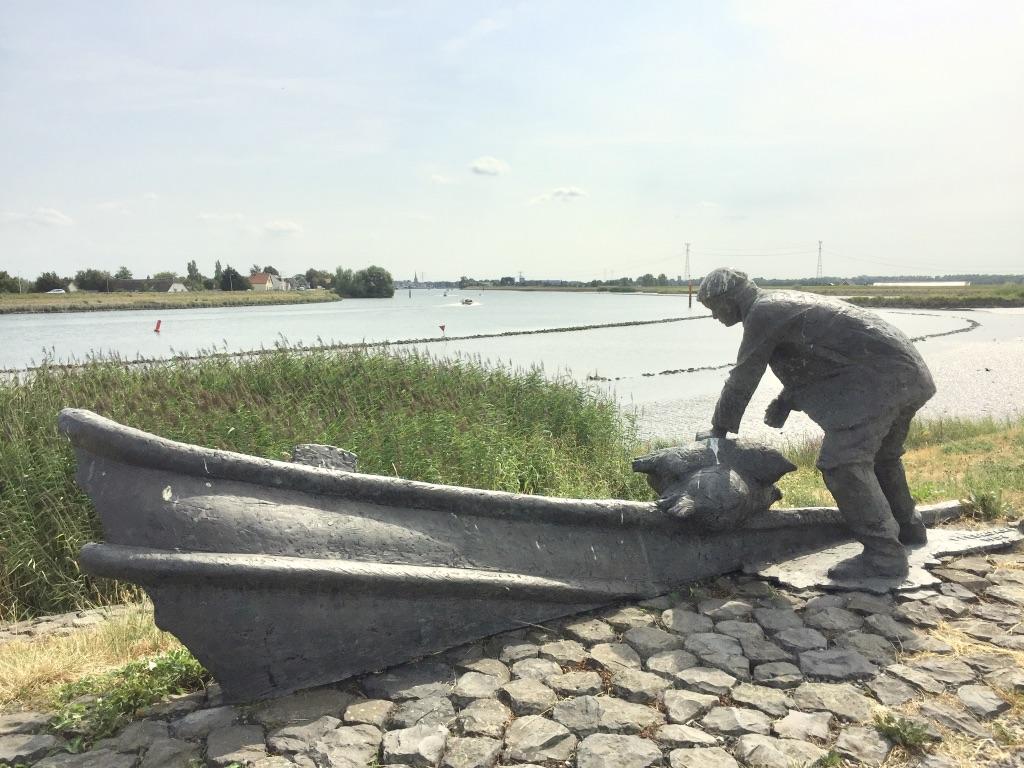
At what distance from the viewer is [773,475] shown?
13.7 ft

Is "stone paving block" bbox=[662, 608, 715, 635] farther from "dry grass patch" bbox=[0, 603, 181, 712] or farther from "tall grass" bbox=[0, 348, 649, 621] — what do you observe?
"tall grass" bbox=[0, 348, 649, 621]

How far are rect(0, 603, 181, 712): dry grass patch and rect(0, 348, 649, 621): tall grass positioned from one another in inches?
52.4

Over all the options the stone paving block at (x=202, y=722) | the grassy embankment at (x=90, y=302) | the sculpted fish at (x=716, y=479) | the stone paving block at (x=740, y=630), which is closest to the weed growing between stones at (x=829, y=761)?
the stone paving block at (x=740, y=630)

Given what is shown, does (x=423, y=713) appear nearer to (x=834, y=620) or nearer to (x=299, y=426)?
(x=834, y=620)

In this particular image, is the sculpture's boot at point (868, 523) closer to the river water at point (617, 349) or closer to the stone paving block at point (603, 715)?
the stone paving block at point (603, 715)

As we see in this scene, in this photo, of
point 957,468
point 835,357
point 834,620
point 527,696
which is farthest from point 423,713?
point 957,468

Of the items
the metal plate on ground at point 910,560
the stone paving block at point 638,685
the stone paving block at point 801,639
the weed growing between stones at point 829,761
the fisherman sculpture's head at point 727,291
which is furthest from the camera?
the fisherman sculpture's head at point 727,291

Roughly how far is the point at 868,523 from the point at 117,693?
151 inches

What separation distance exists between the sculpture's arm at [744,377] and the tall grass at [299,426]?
2802mm

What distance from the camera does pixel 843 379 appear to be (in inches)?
163

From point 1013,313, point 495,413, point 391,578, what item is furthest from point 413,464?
point 1013,313

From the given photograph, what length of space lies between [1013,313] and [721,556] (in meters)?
49.4

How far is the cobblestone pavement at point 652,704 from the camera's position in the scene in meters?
2.63

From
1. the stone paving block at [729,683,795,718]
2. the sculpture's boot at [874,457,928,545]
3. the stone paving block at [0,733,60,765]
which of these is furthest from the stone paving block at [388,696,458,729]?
the sculpture's boot at [874,457,928,545]
